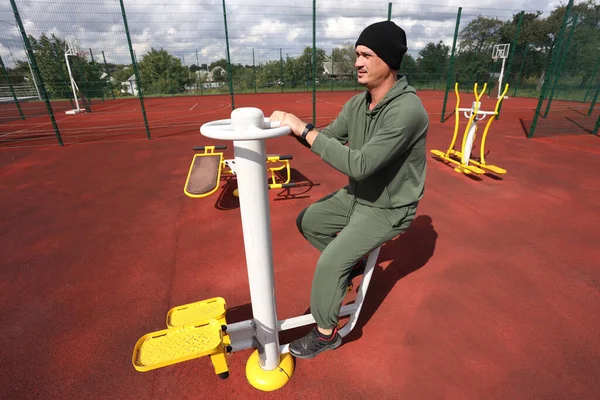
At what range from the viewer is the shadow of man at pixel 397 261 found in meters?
2.29

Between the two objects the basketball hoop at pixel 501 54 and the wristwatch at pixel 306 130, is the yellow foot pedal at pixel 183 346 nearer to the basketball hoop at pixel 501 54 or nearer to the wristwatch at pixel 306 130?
the wristwatch at pixel 306 130

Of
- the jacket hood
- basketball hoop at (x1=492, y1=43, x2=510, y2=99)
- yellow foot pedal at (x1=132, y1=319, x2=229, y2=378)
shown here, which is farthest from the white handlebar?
basketball hoop at (x1=492, y1=43, x2=510, y2=99)

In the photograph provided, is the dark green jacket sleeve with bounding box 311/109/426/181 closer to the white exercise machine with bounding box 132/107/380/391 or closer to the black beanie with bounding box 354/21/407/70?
the white exercise machine with bounding box 132/107/380/391

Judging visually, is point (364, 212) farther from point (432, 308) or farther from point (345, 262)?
point (432, 308)

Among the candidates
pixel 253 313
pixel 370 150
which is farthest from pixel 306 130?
pixel 253 313

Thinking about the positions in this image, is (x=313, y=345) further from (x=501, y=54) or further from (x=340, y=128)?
(x=501, y=54)

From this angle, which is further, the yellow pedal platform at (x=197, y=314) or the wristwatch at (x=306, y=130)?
the yellow pedal platform at (x=197, y=314)

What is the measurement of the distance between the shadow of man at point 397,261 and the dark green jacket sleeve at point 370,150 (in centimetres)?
131

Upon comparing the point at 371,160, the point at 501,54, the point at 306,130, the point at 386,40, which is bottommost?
the point at 371,160

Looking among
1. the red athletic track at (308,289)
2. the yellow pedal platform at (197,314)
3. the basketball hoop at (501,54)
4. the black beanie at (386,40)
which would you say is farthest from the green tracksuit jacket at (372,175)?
the basketball hoop at (501,54)

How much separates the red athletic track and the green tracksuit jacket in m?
0.70

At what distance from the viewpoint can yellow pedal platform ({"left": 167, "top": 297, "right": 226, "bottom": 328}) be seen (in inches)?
62.9

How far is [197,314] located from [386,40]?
1.74m

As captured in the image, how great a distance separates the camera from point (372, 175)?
1.63m
